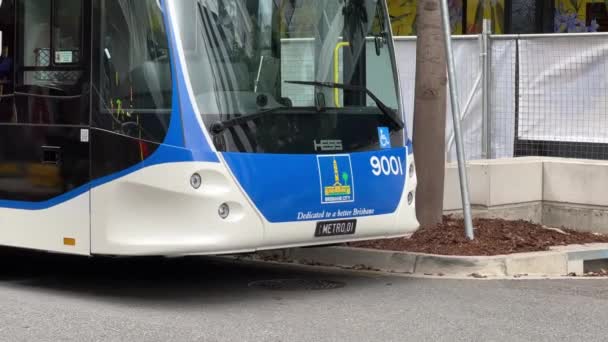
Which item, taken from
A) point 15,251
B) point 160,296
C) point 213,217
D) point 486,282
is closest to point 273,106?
point 213,217

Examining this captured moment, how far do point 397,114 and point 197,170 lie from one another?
2304 millimetres

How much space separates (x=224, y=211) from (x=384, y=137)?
1869 mm

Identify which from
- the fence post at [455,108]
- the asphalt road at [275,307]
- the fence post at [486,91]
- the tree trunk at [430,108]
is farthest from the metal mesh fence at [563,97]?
the asphalt road at [275,307]

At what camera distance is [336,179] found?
9602 mm

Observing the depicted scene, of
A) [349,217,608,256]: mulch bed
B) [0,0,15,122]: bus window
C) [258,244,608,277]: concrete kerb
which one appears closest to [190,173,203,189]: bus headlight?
[0,0,15,122]: bus window

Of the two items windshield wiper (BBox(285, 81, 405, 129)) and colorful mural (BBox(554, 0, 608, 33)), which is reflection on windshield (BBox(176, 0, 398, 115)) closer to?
windshield wiper (BBox(285, 81, 405, 129))

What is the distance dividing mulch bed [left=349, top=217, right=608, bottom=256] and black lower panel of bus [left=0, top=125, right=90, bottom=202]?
129 inches

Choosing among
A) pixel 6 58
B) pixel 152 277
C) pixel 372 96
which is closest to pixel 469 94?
pixel 372 96

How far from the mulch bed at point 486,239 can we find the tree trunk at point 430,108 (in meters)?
0.31

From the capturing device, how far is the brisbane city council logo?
952 centimetres

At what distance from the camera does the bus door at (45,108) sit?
9.36 metres

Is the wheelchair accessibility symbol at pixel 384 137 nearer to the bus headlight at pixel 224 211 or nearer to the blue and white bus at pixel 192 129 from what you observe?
the blue and white bus at pixel 192 129

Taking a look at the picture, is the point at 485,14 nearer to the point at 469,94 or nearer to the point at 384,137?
the point at 469,94

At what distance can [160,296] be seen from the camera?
982cm
